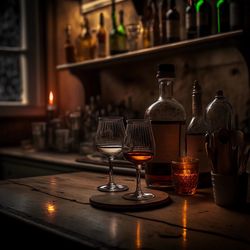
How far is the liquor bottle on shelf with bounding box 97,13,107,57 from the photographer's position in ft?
8.34

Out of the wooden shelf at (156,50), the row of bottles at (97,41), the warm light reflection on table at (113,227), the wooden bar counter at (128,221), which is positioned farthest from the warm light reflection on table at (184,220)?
the row of bottles at (97,41)

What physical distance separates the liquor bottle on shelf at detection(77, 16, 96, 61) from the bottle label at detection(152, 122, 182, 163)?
62.9 inches

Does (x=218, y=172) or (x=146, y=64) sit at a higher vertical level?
(x=146, y=64)

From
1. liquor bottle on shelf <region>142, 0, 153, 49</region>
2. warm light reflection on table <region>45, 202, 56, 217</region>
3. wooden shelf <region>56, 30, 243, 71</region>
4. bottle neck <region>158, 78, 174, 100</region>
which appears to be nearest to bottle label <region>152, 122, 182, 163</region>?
bottle neck <region>158, 78, 174, 100</region>

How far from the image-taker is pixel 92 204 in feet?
3.26

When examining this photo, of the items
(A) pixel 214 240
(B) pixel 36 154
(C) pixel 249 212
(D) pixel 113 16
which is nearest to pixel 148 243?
(A) pixel 214 240

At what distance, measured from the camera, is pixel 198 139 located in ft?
3.94

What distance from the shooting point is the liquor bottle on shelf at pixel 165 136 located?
1191mm

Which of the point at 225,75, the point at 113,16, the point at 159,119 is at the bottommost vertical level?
the point at 159,119

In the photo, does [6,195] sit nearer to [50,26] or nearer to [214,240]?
[214,240]

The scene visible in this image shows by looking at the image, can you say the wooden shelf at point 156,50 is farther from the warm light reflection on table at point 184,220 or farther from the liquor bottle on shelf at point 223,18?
the warm light reflection on table at point 184,220

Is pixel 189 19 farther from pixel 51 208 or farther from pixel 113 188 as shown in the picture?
pixel 51 208

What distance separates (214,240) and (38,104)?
8.38 ft

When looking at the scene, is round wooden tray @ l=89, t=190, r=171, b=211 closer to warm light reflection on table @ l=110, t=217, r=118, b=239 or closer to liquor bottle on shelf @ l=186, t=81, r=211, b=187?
warm light reflection on table @ l=110, t=217, r=118, b=239
